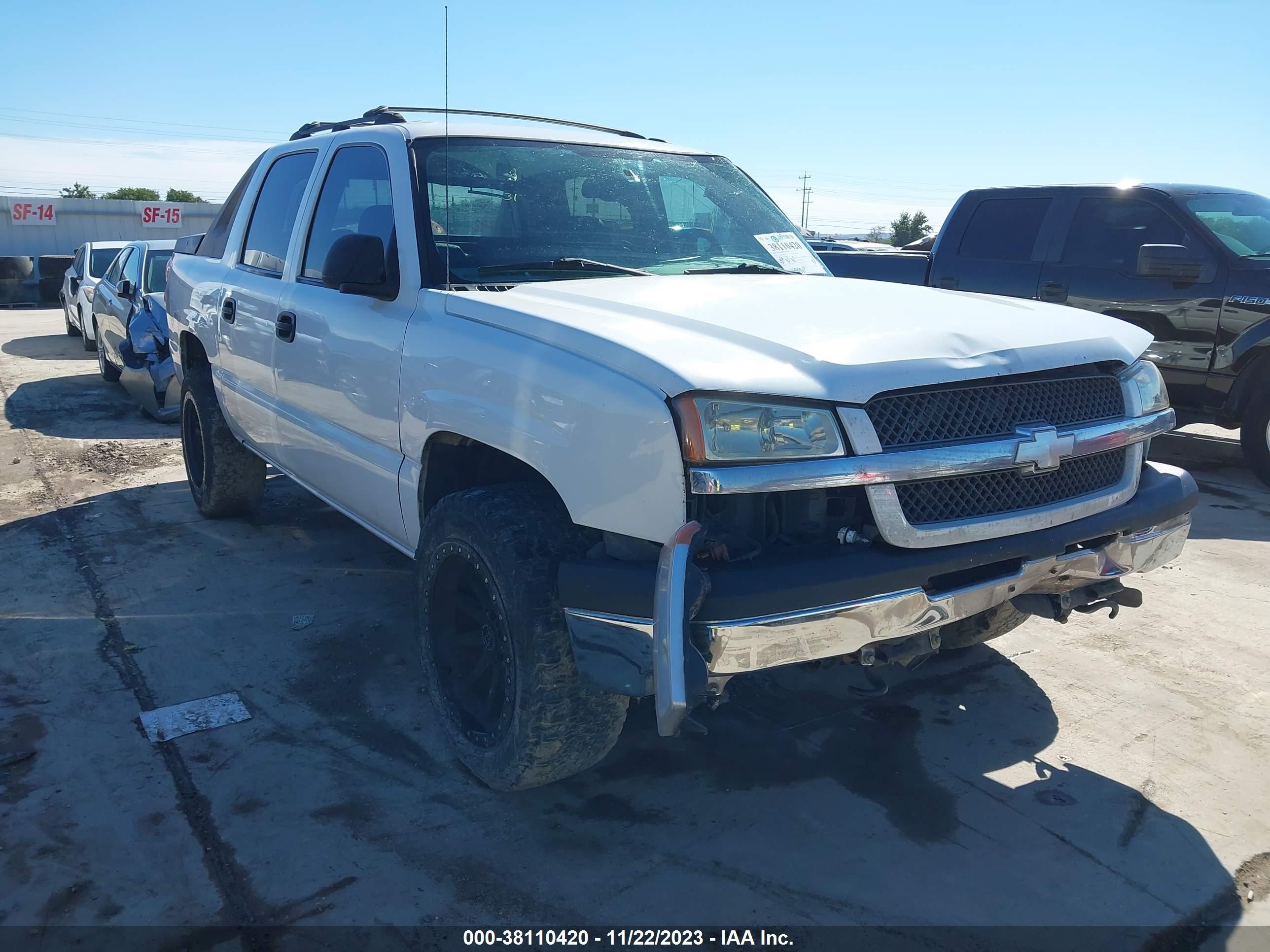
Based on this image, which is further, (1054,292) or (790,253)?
(1054,292)

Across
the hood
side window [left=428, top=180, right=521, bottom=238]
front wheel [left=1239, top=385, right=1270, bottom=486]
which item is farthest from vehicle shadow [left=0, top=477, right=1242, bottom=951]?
front wheel [left=1239, top=385, right=1270, bottom=486]

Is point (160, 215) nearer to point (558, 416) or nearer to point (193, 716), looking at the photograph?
point (193, 716)

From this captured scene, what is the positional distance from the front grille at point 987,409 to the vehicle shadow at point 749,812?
115 cm

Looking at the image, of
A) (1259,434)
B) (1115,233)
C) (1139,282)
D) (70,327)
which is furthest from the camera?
(70,327)

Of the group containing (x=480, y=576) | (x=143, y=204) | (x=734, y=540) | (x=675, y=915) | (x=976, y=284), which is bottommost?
(x=675, y=915)

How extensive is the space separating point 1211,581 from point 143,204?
36895 millimetres

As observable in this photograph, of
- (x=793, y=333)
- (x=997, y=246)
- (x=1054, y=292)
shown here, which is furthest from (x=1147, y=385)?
(x=997, y=246)

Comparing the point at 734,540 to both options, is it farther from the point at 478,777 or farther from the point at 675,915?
the point at 478,777

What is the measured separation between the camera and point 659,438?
2299mm

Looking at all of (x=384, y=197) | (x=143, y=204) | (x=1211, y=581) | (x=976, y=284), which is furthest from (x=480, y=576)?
(x=143, y=204)

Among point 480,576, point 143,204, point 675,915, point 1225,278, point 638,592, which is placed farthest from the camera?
point 143,204

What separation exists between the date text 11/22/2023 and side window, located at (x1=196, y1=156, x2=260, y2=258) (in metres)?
4.09

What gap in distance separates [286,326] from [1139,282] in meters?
6.04

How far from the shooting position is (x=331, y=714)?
11.6 feet
